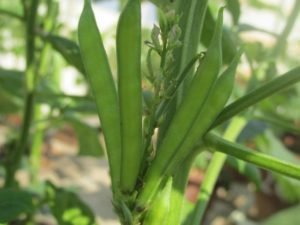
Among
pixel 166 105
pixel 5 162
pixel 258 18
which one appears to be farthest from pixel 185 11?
pixel 258 18

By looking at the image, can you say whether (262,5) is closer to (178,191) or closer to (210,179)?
(210,179)

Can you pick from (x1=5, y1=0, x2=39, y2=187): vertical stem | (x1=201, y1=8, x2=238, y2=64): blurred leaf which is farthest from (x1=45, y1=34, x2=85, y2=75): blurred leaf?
(x1=201, y1=8, x2=238, y2=64): blurred leaf

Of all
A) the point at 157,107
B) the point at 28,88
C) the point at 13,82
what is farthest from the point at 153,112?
the point at 13,82

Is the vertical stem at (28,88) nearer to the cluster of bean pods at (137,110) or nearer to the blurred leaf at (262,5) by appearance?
the cluster of bean pods at (137,110)

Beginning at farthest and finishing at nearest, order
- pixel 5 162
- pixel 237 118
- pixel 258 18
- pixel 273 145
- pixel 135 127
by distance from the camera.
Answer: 1. pixel 258 18
2. pixel 273 145
3. pixel 5 162
4. pixel 237 118
5. pixel 135 127

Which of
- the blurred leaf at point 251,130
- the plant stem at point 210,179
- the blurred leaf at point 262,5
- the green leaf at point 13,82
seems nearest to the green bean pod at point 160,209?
the plant stem at point 210,179

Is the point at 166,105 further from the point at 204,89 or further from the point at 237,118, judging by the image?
the point at 237,118
